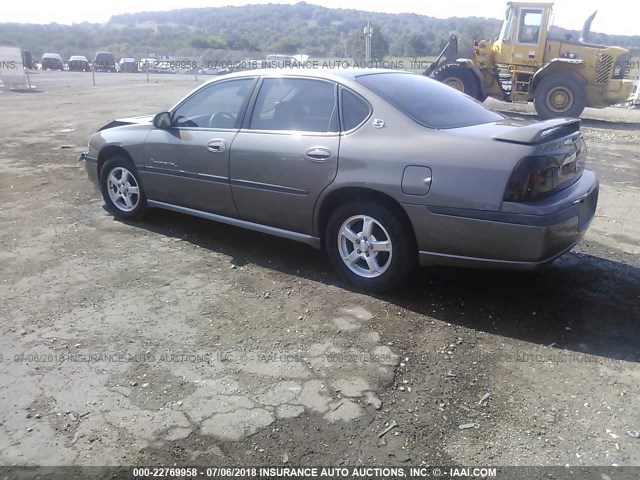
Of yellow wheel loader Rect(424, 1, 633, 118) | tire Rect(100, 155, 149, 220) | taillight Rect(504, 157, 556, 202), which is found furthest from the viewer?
yellow wheel loader Rect(424, 1, 633, 118)

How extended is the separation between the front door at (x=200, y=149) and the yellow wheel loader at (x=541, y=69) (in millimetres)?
10996

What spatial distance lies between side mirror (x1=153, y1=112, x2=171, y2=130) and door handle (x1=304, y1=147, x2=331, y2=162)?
175 cm

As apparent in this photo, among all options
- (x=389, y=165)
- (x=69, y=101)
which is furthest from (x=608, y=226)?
(x=69, y=101)

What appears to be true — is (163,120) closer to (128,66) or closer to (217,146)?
(217,146)

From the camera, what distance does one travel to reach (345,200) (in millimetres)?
4074

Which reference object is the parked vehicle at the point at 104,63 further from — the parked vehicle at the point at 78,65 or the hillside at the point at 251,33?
the hillside at the point at 251,33

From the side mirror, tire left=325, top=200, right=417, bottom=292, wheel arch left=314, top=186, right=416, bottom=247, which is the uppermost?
the side mirror

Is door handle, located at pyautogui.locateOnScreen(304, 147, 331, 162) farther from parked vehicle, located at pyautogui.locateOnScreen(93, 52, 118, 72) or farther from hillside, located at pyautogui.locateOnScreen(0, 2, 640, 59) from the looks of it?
parked vehicle, located at pyautogui.locateOnScreen(93, 52, 118, 72)

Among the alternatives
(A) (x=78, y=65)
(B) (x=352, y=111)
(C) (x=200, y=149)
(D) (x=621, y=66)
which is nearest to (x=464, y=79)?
(D) (x=621, y=66)

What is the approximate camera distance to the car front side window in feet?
15.4

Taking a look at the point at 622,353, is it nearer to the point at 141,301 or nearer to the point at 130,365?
the point at 130,365

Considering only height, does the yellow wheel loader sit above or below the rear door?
above

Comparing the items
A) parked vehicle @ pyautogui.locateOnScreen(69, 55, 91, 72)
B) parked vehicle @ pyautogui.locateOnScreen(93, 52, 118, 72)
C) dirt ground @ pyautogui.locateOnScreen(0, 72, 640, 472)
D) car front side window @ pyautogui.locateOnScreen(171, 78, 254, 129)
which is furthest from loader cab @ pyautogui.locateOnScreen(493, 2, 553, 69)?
parked vehicle @ pyautogui.locateOnScreen(69, 55, 91, 72)

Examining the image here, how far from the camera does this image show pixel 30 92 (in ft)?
77.9
